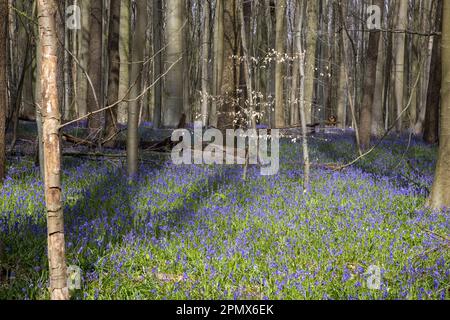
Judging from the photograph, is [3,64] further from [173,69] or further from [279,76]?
[279,76]

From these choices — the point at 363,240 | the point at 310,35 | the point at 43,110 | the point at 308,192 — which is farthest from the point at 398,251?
the point at 310,35

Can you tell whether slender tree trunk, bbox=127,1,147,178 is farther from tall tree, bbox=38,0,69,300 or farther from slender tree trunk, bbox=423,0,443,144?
slender tree trunk, bbox=423,0,443,144

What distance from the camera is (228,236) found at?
539cm

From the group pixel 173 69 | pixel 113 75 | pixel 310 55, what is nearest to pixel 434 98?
pixel 310 55

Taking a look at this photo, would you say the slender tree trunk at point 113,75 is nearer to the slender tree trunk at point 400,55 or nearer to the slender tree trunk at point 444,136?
the slender tree trunk at point 444,136

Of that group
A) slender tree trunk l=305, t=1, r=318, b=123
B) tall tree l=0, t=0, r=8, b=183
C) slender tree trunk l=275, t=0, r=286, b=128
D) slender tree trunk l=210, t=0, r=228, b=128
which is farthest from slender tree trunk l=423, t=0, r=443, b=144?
tall tree l=0, t=0, r=8, b=183

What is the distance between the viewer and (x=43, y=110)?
328cm

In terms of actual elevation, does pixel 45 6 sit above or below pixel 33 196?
above

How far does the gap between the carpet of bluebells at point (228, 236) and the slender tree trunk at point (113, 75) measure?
2054 mm

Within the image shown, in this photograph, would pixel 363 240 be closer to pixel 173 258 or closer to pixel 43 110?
pixel 173 258

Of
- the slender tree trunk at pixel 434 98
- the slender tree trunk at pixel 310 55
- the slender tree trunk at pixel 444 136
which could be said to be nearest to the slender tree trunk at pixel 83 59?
the slender tree trunk at pixel 310 55

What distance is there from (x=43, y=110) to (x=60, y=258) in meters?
1.10

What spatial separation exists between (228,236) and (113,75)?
7.48m

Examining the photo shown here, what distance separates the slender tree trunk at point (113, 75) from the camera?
10.9 metres
